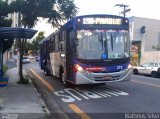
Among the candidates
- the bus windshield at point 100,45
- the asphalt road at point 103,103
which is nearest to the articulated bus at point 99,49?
the bus windshield at point 100,45

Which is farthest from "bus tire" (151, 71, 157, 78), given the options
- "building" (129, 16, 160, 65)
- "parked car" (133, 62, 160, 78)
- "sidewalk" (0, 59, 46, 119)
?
"sidewalk" (0, 59, 46, 119)

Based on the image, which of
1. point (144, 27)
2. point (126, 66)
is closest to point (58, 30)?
point (126, 66)

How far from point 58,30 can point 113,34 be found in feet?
16.2

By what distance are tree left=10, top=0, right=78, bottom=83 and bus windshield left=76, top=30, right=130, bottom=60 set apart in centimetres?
469

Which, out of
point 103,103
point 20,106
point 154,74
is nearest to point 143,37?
point 154,74

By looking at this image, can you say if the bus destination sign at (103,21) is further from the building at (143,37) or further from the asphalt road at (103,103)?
the building at (143,37)

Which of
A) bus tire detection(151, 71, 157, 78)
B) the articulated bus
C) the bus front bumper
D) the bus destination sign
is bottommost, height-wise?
bus tire detection(151, 71, 157, 78)

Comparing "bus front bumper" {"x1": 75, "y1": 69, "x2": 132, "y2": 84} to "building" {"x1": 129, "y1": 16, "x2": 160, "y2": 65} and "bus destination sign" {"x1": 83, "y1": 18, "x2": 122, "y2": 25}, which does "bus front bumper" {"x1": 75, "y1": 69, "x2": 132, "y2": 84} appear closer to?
"bus destination sign" {"x1": 83, "y1": 18, "x2": 122, "y2": 25}

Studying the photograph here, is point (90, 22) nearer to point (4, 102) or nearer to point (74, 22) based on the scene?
point (74, 22)

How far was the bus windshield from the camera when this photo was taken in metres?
15.0

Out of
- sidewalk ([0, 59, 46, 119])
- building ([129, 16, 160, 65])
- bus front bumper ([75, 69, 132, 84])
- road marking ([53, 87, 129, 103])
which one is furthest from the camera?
building ([129, 16, 160, 65])

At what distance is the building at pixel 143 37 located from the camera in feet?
158

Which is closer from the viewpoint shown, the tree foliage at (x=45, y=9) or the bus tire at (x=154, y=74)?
the tree foliage at (x=45, y=9)

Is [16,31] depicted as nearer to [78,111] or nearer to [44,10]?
[44,10]
